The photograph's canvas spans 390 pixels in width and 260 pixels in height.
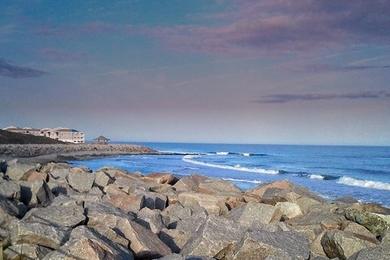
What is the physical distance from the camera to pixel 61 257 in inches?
203

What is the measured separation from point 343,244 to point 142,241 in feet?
9.29

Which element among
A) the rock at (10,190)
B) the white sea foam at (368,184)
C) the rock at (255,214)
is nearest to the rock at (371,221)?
the rock at (255,214)

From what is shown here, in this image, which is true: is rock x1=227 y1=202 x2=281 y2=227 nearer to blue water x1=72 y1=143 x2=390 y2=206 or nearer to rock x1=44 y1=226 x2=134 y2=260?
rock x1=44 y1=226 x2=134 y2=260

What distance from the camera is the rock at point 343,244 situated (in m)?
6.73

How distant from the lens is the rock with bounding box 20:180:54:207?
8.93m

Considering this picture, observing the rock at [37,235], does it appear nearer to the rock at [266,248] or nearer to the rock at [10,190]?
the rock at [266,248]

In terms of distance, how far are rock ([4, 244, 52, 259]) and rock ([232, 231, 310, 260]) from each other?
2.38 m

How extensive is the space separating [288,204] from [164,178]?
555 centimetres

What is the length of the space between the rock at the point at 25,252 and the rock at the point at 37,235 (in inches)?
4.2

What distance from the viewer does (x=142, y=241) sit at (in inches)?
252

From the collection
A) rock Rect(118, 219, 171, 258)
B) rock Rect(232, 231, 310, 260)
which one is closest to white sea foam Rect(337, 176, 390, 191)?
rock Rect(232, 231, 310, 260)

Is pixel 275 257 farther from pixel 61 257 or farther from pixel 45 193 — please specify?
pixel 45 193

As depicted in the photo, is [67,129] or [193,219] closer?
[193,219]

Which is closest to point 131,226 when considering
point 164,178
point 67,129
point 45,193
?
point 45,193
